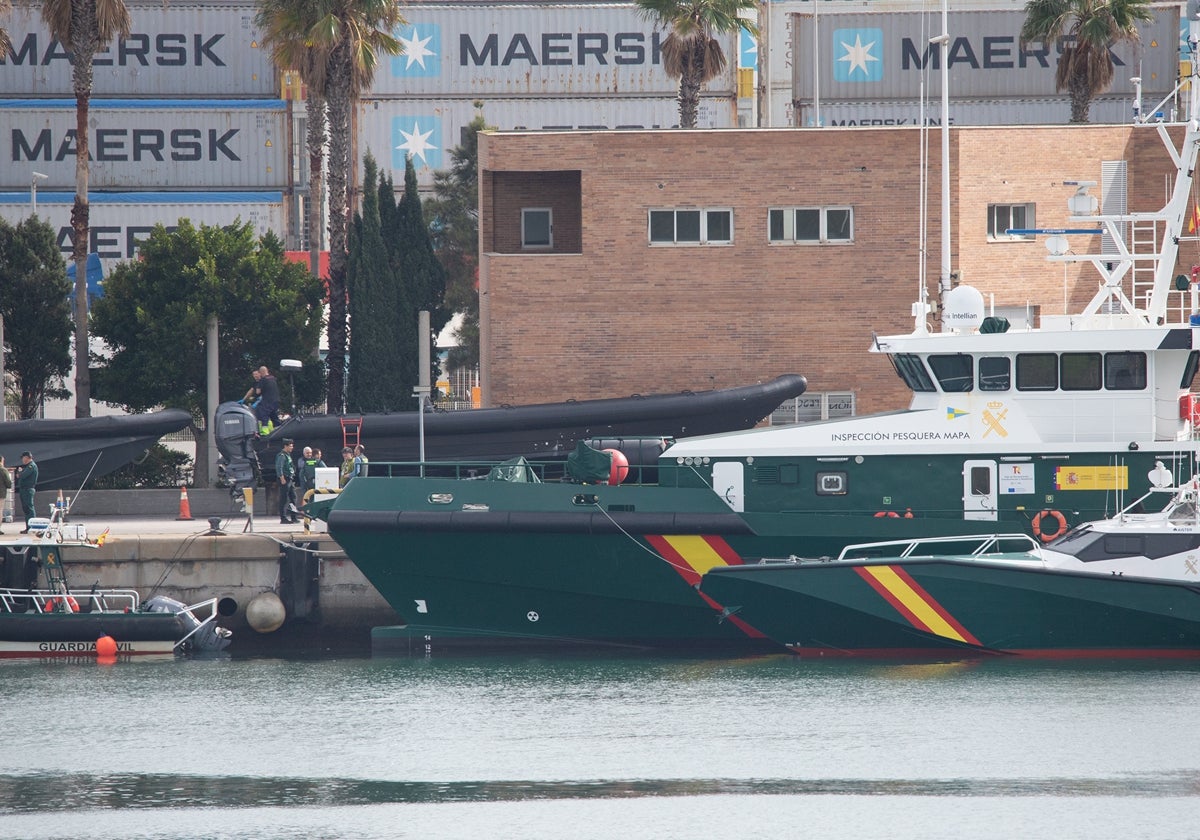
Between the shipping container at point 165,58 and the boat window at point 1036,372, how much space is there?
36.0 metres

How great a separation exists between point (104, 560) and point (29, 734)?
4.70 metres

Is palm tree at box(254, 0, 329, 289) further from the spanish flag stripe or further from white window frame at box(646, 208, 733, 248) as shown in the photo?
the spanish flag stripe

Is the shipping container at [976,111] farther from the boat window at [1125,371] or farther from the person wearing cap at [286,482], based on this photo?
the boat window at [1125,371]

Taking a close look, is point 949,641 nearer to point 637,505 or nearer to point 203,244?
point 637,505

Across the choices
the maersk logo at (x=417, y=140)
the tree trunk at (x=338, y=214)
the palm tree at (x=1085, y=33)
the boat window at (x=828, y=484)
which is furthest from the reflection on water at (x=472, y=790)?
the maersk logo at (x=417, y=140)

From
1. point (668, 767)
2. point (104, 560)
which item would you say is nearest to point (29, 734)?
point (104, 560)

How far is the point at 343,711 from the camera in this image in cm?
1695

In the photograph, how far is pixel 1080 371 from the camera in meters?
18.4

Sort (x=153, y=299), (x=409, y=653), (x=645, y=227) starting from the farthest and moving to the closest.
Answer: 1. (x=153, y=299)
2. (x=645, y=227)
3. (x=409, y=653)

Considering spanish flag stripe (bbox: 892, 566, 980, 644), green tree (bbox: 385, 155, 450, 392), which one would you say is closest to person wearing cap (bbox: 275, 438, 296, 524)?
spanish flag stripe (bbox: 892, 566, 980, 644)

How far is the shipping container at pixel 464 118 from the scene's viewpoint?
156 ft

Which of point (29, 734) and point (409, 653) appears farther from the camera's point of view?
point (409, 653)

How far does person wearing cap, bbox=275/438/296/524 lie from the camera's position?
21766mm

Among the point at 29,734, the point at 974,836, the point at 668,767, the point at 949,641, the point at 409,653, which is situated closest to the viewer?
the point at 974,836
